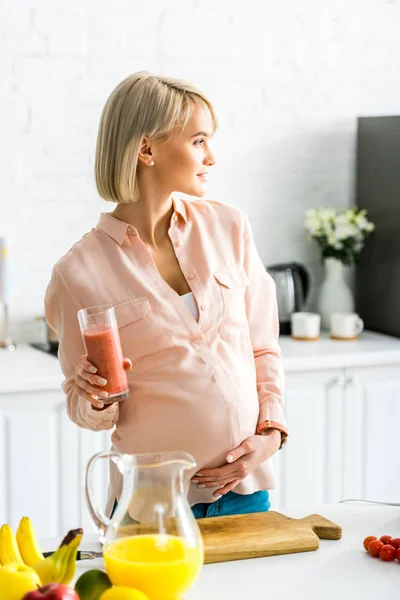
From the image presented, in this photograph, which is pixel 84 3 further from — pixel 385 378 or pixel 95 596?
pixel 95 596

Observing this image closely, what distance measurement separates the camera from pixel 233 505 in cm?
199

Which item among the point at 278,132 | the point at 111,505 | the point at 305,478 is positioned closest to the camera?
the point at 111,505

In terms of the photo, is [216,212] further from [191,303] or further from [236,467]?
[236,467]

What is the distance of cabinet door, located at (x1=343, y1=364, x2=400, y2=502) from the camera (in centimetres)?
345

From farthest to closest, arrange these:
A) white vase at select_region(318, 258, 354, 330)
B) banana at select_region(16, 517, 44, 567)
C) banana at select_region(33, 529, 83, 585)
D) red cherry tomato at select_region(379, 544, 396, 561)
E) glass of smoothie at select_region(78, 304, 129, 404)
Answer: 1. white vase at select_region(318, 258, 354, 330)
2. glass of smoothie at select_region(78, 304, 129, 404)
3. red cherry tomato at select_region(379, 544, 396, 561)
4. banana at select_region(16, 517, 44, 567)
5. banana at select_region(33, 529, 83, 585)

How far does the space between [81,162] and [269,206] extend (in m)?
0.83

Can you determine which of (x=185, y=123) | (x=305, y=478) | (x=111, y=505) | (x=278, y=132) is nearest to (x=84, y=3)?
(x=278, y=132)

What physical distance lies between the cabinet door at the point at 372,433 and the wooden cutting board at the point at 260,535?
1.75 meters

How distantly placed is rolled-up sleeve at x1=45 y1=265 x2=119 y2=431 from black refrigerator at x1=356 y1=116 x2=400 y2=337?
6.83 ft

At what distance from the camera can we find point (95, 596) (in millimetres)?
1262

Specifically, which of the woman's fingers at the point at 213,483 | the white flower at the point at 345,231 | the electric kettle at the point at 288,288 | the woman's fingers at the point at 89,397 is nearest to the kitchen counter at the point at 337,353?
the electric kettle at the point at 288,288

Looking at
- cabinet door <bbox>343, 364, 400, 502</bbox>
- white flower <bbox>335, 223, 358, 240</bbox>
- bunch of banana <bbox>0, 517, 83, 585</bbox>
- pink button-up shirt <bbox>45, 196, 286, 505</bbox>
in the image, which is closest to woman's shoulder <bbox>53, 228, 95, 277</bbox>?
pink button-up shirt <bbox>45, 196, 286, 505</bbox>

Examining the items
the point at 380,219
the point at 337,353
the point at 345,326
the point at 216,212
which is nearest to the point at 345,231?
the point at 380,219

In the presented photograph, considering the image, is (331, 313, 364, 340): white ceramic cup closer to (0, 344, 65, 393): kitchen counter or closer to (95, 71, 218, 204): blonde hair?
(0, 344, 65, 393): kitchen counter
